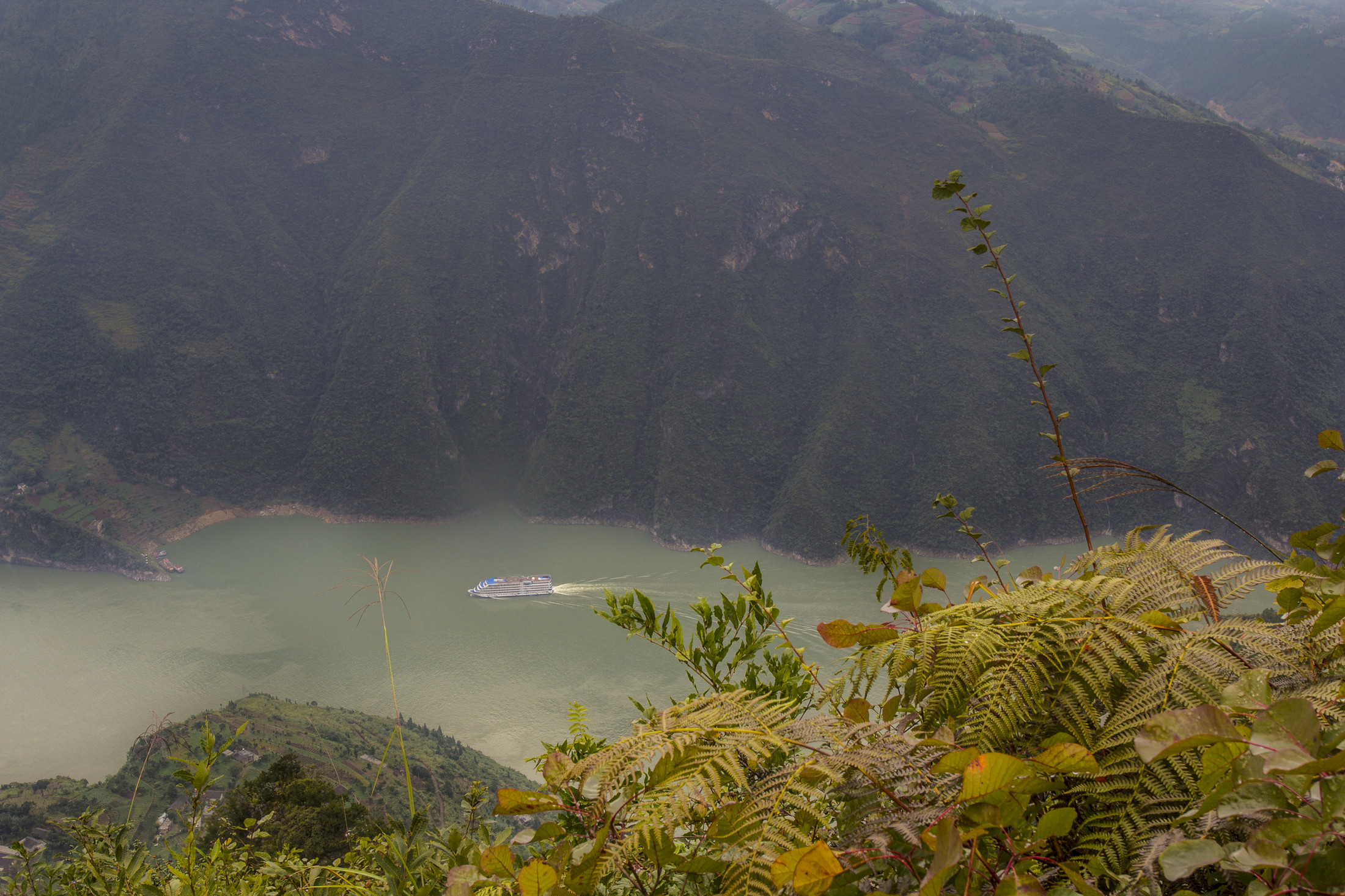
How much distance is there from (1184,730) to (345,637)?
111 ft

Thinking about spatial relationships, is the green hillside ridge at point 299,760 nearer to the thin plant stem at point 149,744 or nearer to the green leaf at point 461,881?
the thin plant stem at point 149,744

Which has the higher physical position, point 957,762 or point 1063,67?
point 1063,67

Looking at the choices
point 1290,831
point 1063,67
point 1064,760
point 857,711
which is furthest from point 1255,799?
point 1063,67

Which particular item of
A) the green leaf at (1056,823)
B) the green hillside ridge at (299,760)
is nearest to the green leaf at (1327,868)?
the green leaf at (1056,823)

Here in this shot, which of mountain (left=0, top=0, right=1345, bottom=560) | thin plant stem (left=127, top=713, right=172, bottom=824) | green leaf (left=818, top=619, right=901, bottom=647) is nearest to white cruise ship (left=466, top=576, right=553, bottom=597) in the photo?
mountain (left=0, top=0, right=1345, bottom=560)

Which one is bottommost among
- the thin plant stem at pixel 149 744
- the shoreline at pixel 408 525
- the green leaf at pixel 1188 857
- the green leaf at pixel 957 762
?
the shoreline at pixel 408 525

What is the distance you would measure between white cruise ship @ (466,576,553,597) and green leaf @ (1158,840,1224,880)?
32.1m

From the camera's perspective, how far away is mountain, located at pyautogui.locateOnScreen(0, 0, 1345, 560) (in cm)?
3791

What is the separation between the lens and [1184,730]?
Result: 1.54 feet

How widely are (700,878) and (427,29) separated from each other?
247 ft

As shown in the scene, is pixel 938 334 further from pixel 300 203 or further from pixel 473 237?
pixel 300 203

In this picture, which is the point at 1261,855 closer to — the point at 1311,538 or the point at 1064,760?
the point at 1064,760

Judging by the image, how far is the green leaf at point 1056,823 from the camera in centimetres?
54

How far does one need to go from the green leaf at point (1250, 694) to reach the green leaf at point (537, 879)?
1.86ft
